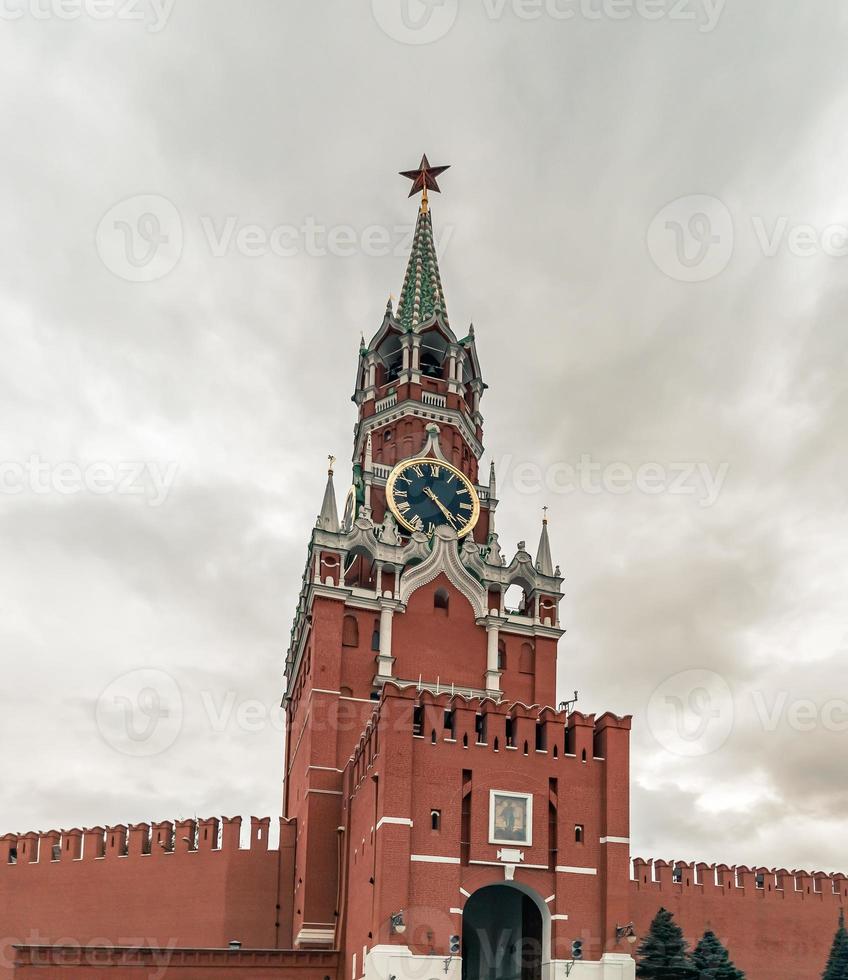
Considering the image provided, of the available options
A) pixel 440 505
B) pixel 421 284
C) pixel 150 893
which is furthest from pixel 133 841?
pixel 421 284

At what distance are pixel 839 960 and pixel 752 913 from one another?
393 centimetres

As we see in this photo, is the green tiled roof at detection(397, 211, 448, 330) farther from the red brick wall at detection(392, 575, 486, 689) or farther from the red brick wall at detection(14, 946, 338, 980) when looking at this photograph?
the red brick wall at detection(14, 946, 338, 980)

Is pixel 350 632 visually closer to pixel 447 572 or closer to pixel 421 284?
pixel 447 572

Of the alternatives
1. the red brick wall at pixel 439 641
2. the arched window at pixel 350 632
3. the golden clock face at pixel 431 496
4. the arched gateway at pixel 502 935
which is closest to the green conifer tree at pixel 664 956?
the arched gateway at pixel 502 935

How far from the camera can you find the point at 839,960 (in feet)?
145

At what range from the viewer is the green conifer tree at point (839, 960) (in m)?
43.9

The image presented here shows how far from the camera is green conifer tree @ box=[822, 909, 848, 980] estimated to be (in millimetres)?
43875

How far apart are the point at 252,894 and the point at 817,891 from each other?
949 inches

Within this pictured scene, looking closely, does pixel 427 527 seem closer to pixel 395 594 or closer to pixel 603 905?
pixel 395 594

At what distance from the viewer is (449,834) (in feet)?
123

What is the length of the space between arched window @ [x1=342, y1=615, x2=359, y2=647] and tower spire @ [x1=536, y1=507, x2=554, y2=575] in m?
10.4

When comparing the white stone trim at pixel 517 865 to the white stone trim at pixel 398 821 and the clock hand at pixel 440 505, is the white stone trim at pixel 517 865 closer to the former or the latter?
the white stone trim at pixel 398 821

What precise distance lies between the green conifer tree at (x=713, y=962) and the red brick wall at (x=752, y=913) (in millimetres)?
1959

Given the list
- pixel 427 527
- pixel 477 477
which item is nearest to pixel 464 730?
pixel 427 527
